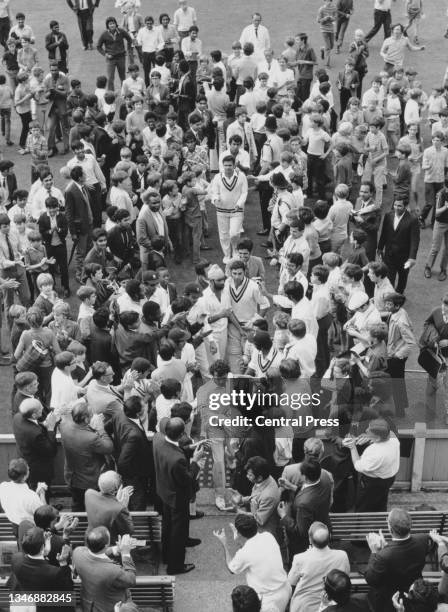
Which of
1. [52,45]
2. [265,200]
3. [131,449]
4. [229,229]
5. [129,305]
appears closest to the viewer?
[131,449]

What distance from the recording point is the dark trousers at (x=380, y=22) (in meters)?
22.4

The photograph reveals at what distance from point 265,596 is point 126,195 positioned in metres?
7.22

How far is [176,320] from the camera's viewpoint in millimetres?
10977

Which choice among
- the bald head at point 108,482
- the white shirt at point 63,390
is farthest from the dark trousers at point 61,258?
the bald head at point 108,482

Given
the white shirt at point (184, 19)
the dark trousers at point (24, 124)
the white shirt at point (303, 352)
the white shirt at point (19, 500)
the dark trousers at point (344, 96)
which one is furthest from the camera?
the white shirt at point (184, 19)

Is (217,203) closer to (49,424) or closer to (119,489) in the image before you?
(49,424)

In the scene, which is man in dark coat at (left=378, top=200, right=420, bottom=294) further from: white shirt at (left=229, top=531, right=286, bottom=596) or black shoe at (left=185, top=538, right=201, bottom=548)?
white shirt at (left=229, top=531, right=286, bottom=596)

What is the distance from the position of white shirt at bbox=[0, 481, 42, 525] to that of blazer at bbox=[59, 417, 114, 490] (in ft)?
2.21

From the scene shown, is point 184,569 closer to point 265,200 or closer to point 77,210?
point 77,210

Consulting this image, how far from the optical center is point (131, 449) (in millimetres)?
8938

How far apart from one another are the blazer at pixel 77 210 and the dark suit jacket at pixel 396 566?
734 centimetres

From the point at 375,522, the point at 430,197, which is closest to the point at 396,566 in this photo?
the point at 375,522

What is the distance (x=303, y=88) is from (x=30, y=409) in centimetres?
1200

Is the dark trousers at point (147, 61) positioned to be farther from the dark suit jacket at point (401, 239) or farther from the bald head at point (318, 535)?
the bald head at point (318, 535)
